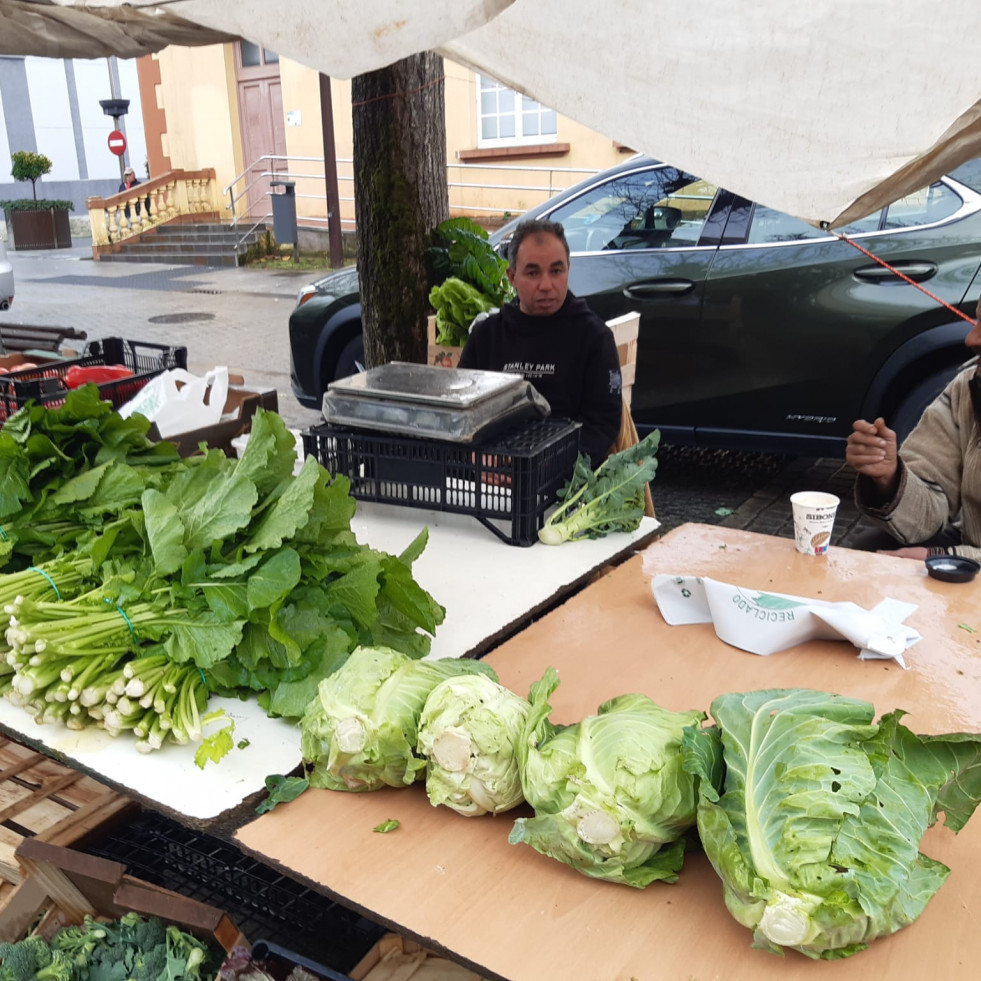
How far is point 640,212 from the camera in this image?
6.09m

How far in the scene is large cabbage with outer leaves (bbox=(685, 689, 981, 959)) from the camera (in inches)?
49.6

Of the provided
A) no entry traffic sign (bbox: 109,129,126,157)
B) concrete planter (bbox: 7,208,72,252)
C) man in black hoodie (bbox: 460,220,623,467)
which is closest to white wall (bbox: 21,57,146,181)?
no entry traffic sign (bbox: 109,129,126,157)

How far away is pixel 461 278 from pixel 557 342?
4.46 ft

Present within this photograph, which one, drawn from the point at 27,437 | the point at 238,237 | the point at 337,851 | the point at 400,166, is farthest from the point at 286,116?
the point at 337,851

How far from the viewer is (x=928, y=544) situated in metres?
3.12

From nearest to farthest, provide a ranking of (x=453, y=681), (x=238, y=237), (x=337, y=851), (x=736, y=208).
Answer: (x=337, y=851) < (x=453, y=681) < (x=736, y=208) < (x=238, y=237)

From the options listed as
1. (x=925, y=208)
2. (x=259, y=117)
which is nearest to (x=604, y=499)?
(x=925, y=208)

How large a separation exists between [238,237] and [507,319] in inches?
669

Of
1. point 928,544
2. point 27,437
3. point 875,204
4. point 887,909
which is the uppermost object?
point 875,204

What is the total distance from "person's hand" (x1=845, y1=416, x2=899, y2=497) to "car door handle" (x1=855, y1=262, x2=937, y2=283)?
264 centimetres

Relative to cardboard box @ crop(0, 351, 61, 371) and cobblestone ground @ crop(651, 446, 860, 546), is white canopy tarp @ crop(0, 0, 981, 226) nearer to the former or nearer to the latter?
cardboard box @ crop(0, 351, 61, 371)

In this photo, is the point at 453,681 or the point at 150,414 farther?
the point at 150,414

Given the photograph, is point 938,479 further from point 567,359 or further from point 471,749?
point 471,749

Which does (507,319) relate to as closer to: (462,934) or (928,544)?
(928,544)
